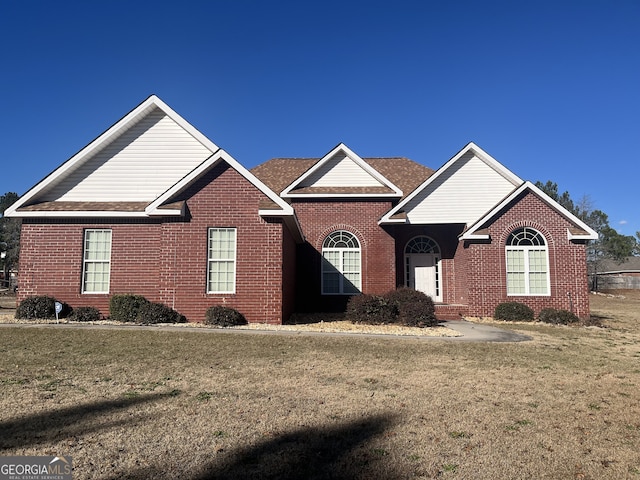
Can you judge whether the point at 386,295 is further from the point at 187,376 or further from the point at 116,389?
the point at 116,389

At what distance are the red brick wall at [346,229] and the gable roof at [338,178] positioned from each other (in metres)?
0.52

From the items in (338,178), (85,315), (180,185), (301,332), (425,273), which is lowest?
(301,332)

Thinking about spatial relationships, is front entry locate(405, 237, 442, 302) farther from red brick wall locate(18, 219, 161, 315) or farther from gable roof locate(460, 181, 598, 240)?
red brick wall locate(18, 219, 161, 315)

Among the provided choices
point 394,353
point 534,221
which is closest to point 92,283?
point 394,353

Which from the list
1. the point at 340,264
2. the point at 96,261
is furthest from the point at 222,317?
the point at 340,264

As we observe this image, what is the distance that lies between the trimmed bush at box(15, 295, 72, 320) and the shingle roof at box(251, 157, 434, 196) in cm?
1062

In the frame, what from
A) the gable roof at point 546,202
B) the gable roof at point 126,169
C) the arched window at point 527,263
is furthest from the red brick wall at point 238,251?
the arched window at point 527,263

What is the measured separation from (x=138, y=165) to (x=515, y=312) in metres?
15.1

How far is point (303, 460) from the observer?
4.06 metres

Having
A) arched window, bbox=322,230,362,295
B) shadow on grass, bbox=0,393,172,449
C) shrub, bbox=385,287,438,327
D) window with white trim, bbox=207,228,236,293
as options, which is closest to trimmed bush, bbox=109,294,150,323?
window with white trim, bbox=207,228,236,293

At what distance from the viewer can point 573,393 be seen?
6.54 meters

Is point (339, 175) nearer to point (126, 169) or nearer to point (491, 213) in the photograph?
point (491, 213)

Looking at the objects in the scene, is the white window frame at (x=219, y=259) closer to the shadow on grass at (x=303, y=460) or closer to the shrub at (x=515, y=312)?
the shadow on grass at (x=303, y=460)

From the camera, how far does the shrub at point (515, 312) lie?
1650 cm
